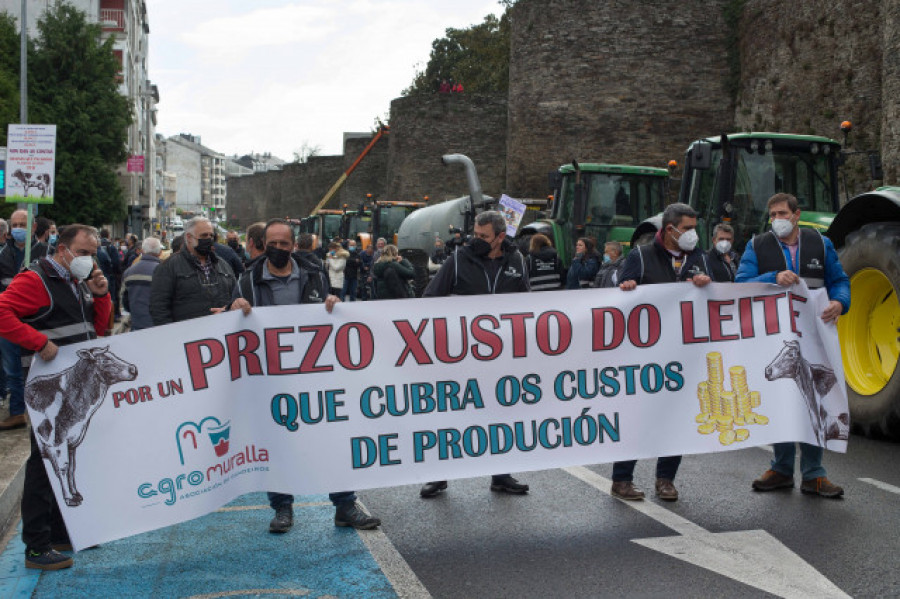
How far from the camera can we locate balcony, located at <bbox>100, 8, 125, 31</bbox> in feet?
209

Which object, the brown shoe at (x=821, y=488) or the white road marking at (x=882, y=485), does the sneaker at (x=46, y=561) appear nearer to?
the brown shoe at (x=821, y=488)

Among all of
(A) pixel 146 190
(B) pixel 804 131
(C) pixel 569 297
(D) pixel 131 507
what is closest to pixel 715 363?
(C) pixel 569 297

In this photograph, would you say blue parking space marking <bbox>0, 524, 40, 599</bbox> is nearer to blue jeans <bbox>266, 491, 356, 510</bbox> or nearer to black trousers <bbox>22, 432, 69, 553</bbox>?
black trousers <bbox>22, 432, 69, 553</bbox>

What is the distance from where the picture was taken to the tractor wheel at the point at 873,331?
8.05m

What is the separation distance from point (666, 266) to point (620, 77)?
96.3ft

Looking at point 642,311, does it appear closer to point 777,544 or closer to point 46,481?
point 777,544

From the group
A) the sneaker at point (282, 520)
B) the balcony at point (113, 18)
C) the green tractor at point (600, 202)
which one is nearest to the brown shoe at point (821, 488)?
the sneaker at point (282, 520)

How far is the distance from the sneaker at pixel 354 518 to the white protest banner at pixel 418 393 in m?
0.42

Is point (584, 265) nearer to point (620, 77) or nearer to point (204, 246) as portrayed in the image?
point (204, 246)

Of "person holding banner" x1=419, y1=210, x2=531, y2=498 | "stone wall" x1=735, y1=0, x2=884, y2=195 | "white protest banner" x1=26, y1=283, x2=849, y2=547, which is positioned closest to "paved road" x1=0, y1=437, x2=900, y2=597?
"person holding banner" x1=419, y1=210, x2=531, y2=498

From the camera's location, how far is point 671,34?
113 feet

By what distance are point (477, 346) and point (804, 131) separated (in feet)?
74.4

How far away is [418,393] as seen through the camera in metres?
5.89

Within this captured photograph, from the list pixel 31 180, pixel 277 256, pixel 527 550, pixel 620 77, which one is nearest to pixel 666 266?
pixel 527 550
